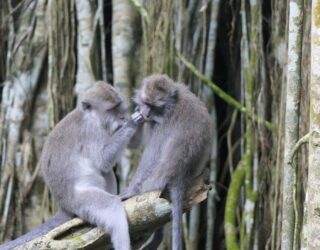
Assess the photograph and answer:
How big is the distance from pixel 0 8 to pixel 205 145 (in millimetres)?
3406

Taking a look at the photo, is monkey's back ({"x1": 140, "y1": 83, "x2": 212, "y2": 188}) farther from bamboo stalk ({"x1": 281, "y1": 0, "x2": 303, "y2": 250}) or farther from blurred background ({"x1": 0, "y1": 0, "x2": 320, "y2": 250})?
blurred background ({"x1": 0, "y1": 0, "x2": 320, "y2": 250})

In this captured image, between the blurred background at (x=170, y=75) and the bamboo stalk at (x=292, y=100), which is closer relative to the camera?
the bamboo stalk at (x=292, y=100)

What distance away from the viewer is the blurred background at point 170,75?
6.41 m

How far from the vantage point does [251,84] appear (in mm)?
6430

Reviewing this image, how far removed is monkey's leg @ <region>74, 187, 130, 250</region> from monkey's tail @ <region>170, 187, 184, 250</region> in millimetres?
245

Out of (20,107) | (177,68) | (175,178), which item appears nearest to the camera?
(175,178)

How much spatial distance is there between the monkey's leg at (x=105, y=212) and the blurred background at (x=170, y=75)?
5.20 ft

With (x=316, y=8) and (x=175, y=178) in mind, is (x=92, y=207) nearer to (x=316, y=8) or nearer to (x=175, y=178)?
(x=175, y=178)

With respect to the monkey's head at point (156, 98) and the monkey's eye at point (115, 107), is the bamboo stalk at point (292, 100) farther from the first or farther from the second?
the monkey's eye at point (115, 107)

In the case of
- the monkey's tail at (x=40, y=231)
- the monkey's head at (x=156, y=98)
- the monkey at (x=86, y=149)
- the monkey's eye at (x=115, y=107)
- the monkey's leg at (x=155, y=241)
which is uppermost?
the monkey's head at (x=156, y=98)

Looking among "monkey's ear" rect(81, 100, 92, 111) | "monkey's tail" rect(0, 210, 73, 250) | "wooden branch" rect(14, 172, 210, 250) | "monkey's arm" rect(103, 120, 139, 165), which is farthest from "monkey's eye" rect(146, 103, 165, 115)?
"monkey's tail" rect(0, 210, 73, 250)

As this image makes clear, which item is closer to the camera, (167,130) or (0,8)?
(167,130)

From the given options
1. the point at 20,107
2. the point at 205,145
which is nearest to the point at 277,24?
the point at 205,145

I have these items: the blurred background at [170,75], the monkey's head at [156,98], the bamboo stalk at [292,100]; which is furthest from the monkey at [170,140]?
the blurred background at [170,75]
